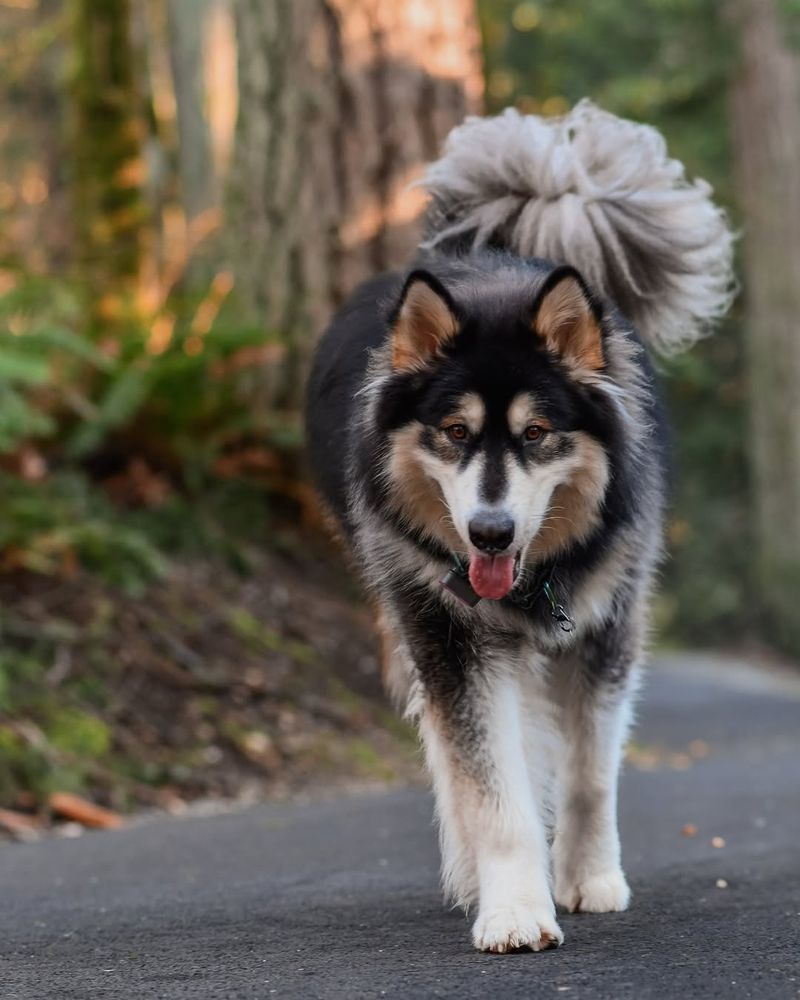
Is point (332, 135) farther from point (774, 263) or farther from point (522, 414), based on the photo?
point (774, 263)

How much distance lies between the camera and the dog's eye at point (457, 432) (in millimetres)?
4281

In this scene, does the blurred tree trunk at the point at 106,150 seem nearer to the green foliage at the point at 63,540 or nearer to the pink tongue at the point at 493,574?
the green foliage at the point at 63,540

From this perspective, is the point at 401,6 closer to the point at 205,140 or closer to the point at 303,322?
the point at 303,322

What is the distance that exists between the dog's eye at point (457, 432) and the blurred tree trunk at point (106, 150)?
29.3 ft

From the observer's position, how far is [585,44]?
24.7 metres

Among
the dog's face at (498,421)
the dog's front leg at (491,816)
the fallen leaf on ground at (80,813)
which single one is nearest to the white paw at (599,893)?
the dog's front leg at (491,816)

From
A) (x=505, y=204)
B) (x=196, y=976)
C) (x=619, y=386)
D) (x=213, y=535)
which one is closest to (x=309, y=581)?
(x=213, y=535)

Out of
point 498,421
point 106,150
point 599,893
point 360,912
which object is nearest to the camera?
point 498,421

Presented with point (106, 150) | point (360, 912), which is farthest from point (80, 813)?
point (106, 150)

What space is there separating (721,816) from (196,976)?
3.65 meters

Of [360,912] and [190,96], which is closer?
[360,912]

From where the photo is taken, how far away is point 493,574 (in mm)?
4277

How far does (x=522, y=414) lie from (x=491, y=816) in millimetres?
1149

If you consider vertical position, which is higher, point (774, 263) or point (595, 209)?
point (595, 209)
